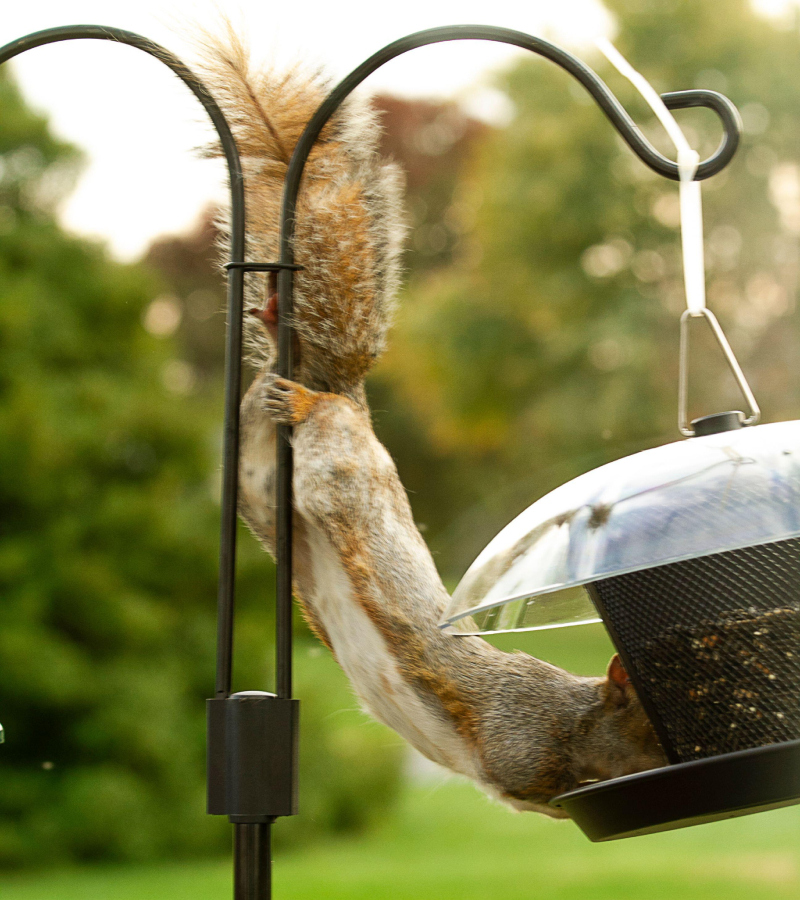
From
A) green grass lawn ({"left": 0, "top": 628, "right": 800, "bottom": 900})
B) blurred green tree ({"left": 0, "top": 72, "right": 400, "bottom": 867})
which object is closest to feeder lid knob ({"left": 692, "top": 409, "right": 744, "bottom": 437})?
green grass lawn ({"left": 0, "top": 628, "right": 800, "bottom": 900})

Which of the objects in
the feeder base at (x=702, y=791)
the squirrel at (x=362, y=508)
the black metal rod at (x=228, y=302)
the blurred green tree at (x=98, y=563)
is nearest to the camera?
the feeder base at (x=702, y=791)

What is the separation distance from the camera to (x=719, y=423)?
0.67 meters

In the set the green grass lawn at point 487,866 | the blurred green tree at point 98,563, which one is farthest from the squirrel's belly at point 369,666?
the blurred green tree at point 98,563

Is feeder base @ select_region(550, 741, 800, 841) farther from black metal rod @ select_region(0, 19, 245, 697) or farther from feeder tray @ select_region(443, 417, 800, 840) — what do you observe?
black metal rod @ select_region(0, 19, 245, 697)

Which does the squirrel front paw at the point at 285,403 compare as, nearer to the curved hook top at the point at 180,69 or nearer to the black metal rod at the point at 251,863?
the curved hook top at the point at 180,69

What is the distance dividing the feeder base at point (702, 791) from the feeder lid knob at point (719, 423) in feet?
0.71

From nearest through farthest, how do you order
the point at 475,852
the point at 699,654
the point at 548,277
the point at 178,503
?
the point at 699,654 → the point at 178,503 → the point at 475,852 → the point at 548,277

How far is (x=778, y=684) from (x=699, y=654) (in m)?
0.06

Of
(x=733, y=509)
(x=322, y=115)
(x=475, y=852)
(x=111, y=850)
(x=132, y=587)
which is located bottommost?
(x=475, y=852)

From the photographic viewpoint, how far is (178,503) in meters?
2.74

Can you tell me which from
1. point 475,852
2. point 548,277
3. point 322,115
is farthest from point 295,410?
point 548,277

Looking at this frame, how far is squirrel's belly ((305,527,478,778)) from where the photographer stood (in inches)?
32.5

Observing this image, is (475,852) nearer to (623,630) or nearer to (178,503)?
(178,503)

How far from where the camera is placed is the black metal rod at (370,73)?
71cm
